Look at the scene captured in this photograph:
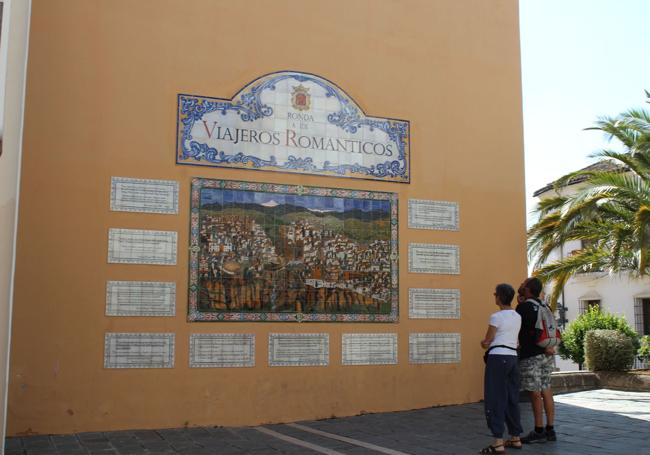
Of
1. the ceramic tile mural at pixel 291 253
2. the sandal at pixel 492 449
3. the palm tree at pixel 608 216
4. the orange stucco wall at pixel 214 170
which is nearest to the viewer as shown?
the sandal at pixel 492 449

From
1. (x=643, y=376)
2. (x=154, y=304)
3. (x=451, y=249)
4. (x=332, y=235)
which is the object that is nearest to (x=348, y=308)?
(x=332, y=235)

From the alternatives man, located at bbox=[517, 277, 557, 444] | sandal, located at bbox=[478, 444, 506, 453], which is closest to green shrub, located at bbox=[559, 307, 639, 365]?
man, located at bbox=[517, 277, 557, 444]

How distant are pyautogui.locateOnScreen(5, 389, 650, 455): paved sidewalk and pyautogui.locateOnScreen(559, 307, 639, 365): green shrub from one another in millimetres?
5887

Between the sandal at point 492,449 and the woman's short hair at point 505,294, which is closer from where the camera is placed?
the sandal at point 492,449

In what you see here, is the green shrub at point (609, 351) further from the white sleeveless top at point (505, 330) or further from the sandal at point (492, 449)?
the sandal at point (492, 449)

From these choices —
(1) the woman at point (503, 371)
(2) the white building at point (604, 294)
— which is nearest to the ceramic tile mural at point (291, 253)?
(1) the woman at point (503, 371)

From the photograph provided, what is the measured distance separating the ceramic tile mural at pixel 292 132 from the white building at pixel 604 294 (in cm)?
1407

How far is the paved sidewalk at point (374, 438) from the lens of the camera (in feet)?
24.1

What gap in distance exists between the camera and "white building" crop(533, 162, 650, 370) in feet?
81.0

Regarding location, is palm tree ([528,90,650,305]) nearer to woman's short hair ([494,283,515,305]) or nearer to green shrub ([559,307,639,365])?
green shrub ([559,307,639,365])

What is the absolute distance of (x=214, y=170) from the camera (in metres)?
9.18

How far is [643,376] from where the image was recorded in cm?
1312

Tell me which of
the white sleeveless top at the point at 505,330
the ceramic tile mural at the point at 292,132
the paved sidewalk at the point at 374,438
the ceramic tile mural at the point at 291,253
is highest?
the ceramic tile mural at the point at 292,132

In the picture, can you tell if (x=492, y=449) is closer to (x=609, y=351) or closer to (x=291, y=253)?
(x=291, y=253)
